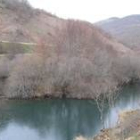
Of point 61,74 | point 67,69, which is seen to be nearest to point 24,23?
point 67,69

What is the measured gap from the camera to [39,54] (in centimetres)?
4816

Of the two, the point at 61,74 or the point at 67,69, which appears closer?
the point at 61,74

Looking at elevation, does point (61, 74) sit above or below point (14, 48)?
below

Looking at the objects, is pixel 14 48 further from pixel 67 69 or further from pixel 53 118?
pixel 53 118

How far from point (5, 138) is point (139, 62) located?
35386 millimetres

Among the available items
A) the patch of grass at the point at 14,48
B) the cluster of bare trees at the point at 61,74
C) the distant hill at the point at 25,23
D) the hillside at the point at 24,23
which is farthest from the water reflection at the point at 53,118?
the hillside at the point at 24,23

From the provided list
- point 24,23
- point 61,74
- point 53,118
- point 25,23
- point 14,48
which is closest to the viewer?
point 53,118

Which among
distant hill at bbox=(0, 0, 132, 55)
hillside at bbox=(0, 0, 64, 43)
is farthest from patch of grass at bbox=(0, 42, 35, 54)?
hillside at bbox=(0, 0, 64, 43)

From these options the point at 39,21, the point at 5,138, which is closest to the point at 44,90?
the point at 5,138

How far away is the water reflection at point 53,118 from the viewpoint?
1152 inches

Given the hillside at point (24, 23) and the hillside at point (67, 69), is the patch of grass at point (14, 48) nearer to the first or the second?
the hillside at point (67, 69)

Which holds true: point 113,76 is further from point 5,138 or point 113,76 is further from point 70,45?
point 5,138

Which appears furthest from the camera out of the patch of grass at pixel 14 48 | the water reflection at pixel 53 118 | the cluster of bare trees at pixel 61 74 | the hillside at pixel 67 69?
the patch of grass at pixel 14 48

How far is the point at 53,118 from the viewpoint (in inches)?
1345
